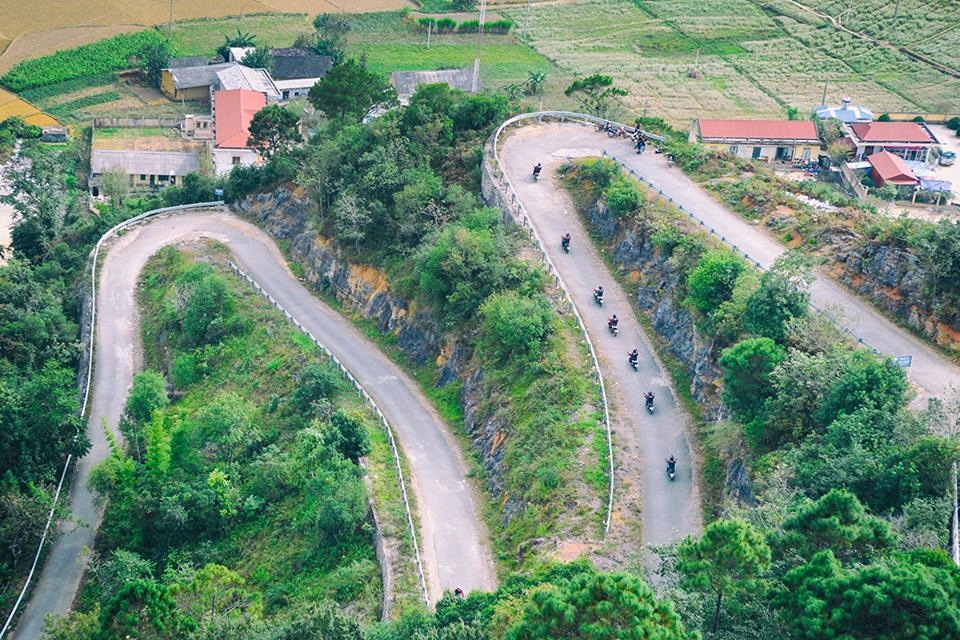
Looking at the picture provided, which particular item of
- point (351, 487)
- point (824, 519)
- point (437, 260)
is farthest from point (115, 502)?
point (824, 519)

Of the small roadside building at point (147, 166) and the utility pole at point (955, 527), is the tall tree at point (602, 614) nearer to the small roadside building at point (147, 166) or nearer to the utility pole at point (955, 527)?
the utility pole at point (955, 527)

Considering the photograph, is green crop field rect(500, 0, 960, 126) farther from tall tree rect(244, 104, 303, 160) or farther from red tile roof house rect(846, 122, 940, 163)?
tall tree rect(244, 104, 303, 160)

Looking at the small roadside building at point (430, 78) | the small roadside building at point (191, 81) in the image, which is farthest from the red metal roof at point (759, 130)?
the small roadside building at point (191, 81)

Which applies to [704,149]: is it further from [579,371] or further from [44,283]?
[44,283]

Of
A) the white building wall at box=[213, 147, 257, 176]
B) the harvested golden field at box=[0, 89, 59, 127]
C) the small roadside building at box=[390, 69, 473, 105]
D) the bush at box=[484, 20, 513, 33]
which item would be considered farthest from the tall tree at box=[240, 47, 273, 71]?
the bush at box=[484, 20, 513, 33]

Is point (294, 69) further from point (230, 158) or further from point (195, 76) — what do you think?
point (230, 158)

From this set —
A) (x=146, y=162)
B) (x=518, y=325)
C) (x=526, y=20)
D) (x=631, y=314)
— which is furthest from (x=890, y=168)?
(x=146, y=162)
